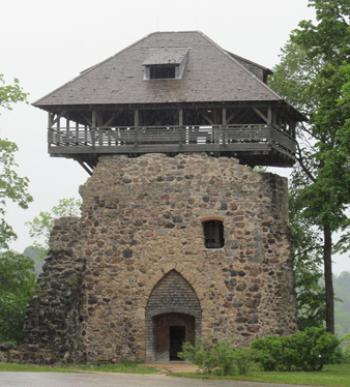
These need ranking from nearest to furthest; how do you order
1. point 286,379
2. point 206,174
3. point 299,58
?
point 286,379, point 206,174, point 299,58

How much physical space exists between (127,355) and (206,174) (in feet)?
21.0

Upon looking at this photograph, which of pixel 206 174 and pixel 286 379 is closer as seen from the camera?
pixel 286 379

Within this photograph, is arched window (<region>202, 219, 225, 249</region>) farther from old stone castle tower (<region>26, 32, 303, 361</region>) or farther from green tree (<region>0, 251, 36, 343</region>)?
green tree (<region>0, 251, 36, 343</region>)

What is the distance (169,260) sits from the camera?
31.2 meters

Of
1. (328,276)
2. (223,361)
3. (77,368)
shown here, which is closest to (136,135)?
(77,368)

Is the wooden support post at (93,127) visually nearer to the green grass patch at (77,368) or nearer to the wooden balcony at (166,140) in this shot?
the wooden balcony at (166,140)

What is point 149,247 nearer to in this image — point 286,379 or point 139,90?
point 139,90

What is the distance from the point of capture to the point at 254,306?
Result: 101 feet

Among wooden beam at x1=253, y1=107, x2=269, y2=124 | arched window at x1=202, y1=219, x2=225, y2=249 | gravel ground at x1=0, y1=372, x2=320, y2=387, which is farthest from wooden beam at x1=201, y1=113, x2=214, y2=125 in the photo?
gravel ground at x1=0, y1=372, x2=320, y2=387

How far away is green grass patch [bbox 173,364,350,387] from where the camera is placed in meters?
21.9

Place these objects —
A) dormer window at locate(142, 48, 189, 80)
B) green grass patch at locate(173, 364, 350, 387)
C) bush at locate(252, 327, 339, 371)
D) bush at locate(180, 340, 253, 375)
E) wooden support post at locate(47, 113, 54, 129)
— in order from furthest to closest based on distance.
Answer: dormer window at locate(142, 48, 189, 80), wooden support post at locate(47, 113, 54, 129), bush at locate(252, 327, 339, 371), bush at locate(180, 340, 253, 375), green grass patch at locate(173, 364, 350, 387)

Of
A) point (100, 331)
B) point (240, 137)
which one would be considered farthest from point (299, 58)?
point (100, 331)

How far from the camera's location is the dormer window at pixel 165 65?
→ 32906mm

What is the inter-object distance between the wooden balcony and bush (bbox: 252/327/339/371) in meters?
7.70
